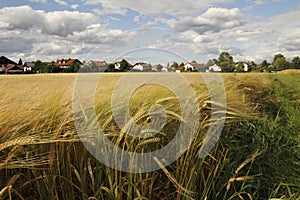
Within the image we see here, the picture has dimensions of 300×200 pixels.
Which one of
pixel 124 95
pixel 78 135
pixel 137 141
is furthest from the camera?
pixel 124 95

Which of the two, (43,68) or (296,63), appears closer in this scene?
(43,68)

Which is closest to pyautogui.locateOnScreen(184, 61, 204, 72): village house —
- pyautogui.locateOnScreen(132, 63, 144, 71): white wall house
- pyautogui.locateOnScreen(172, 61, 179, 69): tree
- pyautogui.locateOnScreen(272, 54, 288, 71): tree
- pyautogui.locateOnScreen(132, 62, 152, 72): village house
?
pyautogui.locateOnScreen(172, 61, 179, 69): tree

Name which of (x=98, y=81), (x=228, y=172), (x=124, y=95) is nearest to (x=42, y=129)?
(x=124, y=95)

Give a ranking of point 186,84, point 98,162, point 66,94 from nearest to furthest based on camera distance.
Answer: point 98,162 < point 66,94 < point 186,84

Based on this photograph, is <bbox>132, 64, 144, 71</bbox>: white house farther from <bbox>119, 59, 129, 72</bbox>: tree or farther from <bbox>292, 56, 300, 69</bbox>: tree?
<bbox>292, 56, 300, 69</bbox>: tree

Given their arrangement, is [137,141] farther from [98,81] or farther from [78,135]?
[98,81]

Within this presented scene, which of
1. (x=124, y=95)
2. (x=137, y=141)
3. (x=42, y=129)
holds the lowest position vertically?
(x=137, y=141)

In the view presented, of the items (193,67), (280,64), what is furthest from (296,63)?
(193,67)

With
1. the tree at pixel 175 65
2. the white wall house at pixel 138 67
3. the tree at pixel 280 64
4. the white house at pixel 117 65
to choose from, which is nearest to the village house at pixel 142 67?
the white wall house at pixel 138 67

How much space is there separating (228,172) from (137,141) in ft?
2.41

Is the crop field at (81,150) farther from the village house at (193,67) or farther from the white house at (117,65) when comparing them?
the village house at (193,67)

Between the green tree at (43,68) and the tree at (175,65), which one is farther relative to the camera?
the tree at (175,65)

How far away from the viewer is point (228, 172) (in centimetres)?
197

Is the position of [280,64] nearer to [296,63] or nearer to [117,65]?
[296,63]
